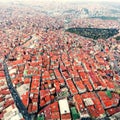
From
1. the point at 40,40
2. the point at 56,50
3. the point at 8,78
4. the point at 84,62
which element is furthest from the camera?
the point at 40,40

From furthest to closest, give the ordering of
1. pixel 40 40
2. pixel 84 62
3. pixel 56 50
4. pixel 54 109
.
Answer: pixel 40 40 < pixel 56 50 < pixel 84 62 < pixel 54 109

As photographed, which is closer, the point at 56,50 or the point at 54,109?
the point at 54,109

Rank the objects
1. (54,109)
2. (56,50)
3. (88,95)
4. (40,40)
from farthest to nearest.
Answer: (40,40)
(56,50)
(88,95)
(54,109)

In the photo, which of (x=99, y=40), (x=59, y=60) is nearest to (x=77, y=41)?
(x=99, y=40)

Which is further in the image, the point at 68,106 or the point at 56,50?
the point at 56,50

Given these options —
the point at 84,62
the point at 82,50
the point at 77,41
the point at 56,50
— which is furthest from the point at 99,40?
the point at 84,62

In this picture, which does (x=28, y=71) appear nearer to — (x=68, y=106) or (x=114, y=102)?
(x=68, y=106)

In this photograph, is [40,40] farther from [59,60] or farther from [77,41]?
[59,60]

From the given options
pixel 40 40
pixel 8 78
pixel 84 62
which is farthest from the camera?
pixel 40 40
